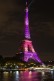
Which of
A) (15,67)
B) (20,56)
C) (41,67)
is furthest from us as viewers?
(41,67)

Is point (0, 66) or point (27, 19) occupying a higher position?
point (27, 19)

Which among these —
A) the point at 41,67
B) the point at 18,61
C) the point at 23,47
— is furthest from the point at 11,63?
the point at 41,67

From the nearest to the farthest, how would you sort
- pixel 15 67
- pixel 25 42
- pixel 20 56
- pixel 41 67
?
pixel 25 42 < pixel 20 56 < pixel 15 67 < pixel 41 67

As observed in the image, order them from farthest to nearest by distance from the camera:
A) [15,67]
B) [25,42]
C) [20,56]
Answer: [15,67], [20,56], [25,42]

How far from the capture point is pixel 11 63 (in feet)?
525

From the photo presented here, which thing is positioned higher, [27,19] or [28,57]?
[27,19]

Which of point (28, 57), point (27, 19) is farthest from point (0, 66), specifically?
point (27, 19)

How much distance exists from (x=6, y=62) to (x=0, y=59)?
7.16 metres

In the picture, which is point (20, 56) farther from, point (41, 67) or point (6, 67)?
point (41, 67)

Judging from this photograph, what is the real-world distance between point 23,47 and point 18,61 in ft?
57.8

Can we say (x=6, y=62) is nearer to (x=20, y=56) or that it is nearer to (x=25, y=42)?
(x=20, y=56)

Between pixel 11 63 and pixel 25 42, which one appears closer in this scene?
pixel 25 42

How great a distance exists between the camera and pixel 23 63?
163750mm

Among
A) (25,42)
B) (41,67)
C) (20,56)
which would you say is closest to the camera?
(25,42)
